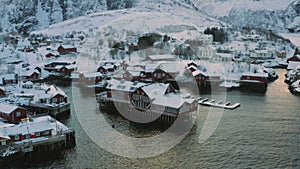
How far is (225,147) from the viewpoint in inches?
632

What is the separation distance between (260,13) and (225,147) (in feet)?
311

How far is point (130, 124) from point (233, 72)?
58.6ft

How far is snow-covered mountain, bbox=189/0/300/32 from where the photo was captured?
321 ft

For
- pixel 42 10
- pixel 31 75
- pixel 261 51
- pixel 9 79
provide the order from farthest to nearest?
pixel 42 10
pixel 261 51
pixel 31 75
pixel 9 79

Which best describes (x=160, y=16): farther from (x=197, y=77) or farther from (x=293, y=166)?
(x=293, y=166)

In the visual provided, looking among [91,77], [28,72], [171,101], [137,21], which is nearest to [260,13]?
[137,21]

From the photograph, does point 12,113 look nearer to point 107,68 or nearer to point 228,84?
point 107,68

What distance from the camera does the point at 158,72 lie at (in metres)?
31.5

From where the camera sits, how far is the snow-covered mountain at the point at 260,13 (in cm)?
9788

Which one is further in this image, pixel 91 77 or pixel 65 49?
pixel 65 49

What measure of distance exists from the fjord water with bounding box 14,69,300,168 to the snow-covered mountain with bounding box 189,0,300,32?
7669cm

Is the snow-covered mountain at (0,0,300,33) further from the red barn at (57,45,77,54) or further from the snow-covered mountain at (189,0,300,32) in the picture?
the red barn at (57,45,77,54)

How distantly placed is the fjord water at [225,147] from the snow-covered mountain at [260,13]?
7669 cm

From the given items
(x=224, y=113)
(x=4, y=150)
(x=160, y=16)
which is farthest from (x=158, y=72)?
(x=160, y=16)
